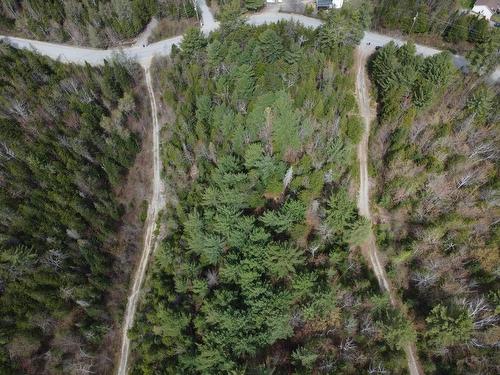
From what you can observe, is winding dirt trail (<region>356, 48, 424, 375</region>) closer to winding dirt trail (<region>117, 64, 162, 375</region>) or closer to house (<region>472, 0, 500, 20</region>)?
house (<region>472, 0, 500, 20</region>)

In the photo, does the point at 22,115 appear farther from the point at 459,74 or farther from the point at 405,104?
the point at 459,74

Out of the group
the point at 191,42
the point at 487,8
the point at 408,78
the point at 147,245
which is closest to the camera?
the point at 408,78

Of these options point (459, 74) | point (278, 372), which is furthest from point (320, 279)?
point (459, 74)

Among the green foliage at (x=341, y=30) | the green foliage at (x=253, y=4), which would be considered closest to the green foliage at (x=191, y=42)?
the green foliage at (x=253, y=4)

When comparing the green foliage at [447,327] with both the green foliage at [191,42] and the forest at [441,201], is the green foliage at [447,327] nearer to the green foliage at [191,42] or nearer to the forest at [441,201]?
the forest at [441,201]

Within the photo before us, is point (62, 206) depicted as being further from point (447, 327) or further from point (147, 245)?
point (447, 327)

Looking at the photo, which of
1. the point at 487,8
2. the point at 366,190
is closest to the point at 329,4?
the point at 487,8
